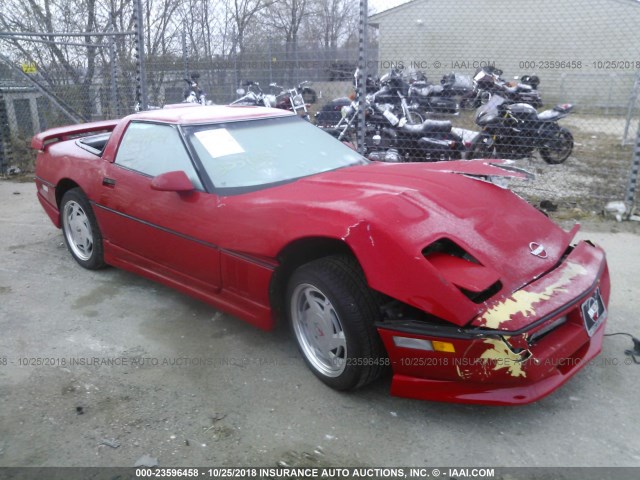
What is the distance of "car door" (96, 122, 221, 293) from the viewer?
3.28 meters

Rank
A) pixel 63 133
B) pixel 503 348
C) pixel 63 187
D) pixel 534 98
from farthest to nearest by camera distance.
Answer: pixel 534 98, pixel 63 133, pixel 63 187, pixel 503 348

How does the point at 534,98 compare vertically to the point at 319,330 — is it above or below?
above

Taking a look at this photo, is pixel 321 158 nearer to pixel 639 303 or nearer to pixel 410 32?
pixel 639 303

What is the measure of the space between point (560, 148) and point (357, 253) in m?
7.00

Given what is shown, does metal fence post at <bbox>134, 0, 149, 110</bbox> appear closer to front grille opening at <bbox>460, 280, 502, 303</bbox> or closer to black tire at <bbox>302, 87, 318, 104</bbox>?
black tire at <bbox>302, 87, 318, 104</bbox>

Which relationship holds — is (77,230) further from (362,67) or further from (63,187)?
(362,67)

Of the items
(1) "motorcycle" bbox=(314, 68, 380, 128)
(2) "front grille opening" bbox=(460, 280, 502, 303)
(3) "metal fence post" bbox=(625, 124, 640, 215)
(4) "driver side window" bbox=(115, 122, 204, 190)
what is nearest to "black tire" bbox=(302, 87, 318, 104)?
(1) "motorcycle" bbox=(314, 68, 380, 128)

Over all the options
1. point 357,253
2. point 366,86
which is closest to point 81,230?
point 357,253

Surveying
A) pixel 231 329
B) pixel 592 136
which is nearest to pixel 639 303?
pixel 231 329

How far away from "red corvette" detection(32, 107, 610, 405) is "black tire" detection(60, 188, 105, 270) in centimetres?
29

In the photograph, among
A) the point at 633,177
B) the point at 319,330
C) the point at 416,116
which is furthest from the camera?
the point at 416,116

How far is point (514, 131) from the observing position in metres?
7.66

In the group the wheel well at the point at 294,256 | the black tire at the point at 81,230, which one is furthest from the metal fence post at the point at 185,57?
the wheel well at the point at 294,256

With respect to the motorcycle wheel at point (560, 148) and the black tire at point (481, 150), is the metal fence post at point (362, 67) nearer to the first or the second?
the black tire at point (481, 150)
